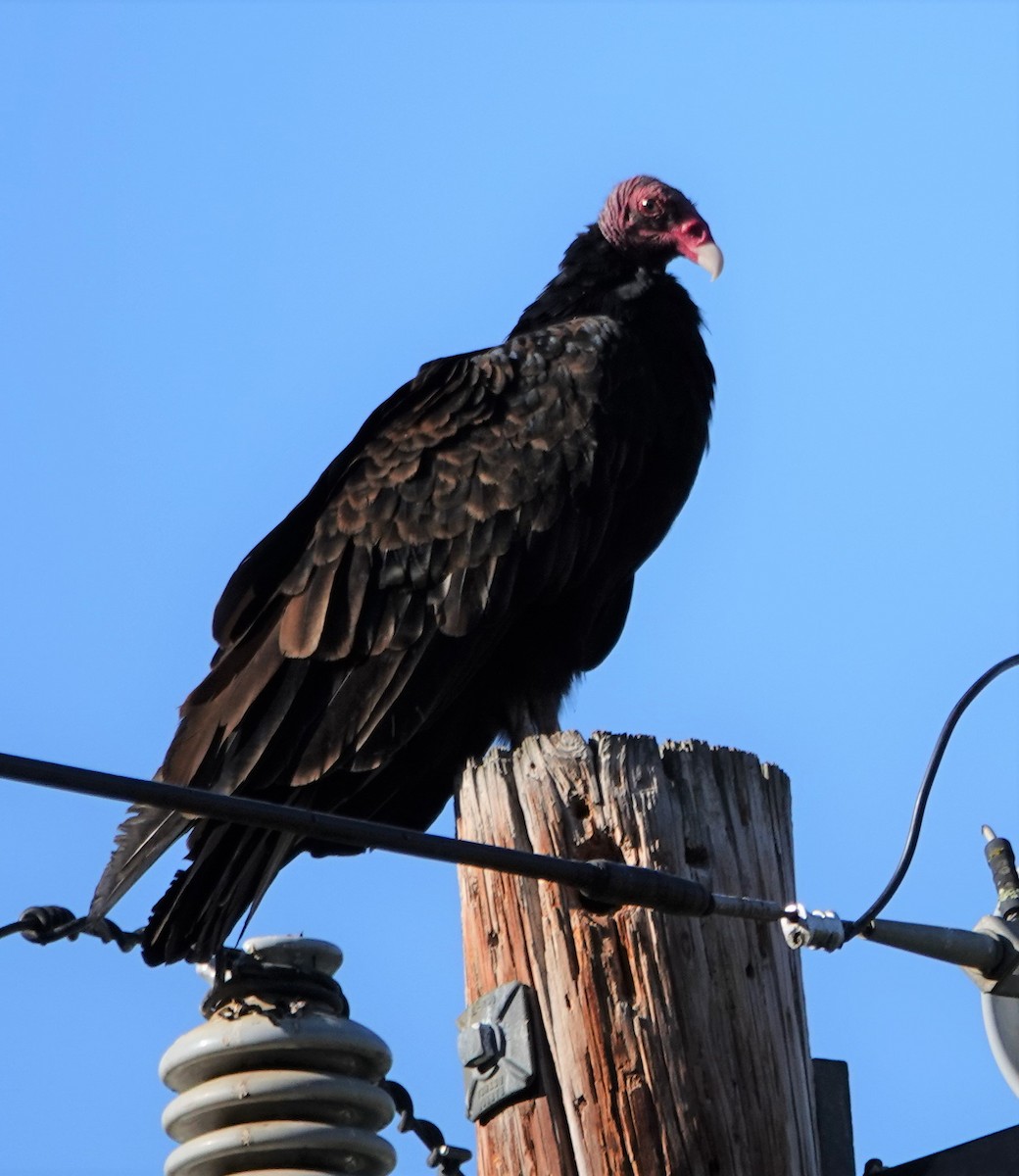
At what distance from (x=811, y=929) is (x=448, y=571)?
1773 millimetres

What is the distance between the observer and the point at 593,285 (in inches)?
189

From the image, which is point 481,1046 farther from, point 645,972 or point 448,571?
point 448,571

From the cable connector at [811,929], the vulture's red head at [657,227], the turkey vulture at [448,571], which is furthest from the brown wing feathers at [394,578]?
the cable connector at [811,929]

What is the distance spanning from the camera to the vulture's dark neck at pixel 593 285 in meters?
4.74

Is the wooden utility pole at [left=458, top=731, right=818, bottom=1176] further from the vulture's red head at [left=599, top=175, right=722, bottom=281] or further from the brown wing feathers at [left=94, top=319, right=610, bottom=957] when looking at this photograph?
the vulture's red head at [left=599, top=175, right=722, bottom=281]

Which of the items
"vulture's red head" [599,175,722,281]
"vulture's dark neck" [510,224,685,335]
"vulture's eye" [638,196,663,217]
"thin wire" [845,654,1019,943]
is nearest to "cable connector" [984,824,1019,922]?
"thin wire" [845,654,1019,943]

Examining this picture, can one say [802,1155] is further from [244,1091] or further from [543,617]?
[543,617]

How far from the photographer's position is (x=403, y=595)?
163 inches

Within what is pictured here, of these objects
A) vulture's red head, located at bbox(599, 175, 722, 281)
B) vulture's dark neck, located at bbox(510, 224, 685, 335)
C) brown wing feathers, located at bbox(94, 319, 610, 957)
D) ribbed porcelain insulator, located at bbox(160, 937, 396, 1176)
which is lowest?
ribbed porcelain insulator, located at bbox(160, 937, 396, 1176)

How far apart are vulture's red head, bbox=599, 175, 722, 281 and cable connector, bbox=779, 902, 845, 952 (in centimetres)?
274

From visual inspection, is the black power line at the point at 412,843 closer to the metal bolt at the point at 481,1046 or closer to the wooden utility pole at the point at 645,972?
the wooden utility pole at the point at 645,972

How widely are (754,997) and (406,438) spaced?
→ 6.87ft

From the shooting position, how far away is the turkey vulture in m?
3.91

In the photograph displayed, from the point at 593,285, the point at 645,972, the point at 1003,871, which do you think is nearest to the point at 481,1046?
the point at 645,972
